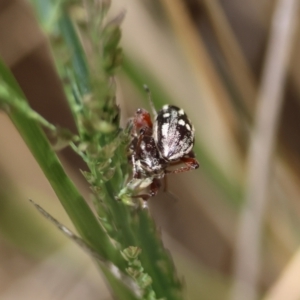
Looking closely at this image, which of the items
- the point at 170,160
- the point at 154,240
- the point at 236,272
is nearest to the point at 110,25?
the point at 154,240

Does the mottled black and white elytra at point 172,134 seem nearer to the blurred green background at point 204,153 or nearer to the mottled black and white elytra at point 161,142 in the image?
the mottled black and white elytra at point 161,142

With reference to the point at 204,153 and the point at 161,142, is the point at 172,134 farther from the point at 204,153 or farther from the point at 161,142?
the point at 204,153

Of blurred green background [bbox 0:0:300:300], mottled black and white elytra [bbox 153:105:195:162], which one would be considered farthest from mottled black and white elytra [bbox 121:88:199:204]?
blurred green background [bbox 0:0:300:300]

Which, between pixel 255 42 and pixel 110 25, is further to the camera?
pixel 255 42

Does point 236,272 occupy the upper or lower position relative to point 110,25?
lower

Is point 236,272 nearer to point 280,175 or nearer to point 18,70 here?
point 280,175

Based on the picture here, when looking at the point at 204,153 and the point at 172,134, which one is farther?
the point at 204,153

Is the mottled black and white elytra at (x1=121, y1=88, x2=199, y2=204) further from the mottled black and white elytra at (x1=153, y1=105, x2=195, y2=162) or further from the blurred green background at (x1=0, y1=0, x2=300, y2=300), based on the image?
the blurred green background at (x1=0, y1=0, x2=300, y2=300)

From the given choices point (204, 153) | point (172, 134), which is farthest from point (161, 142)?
point (204, 153)
